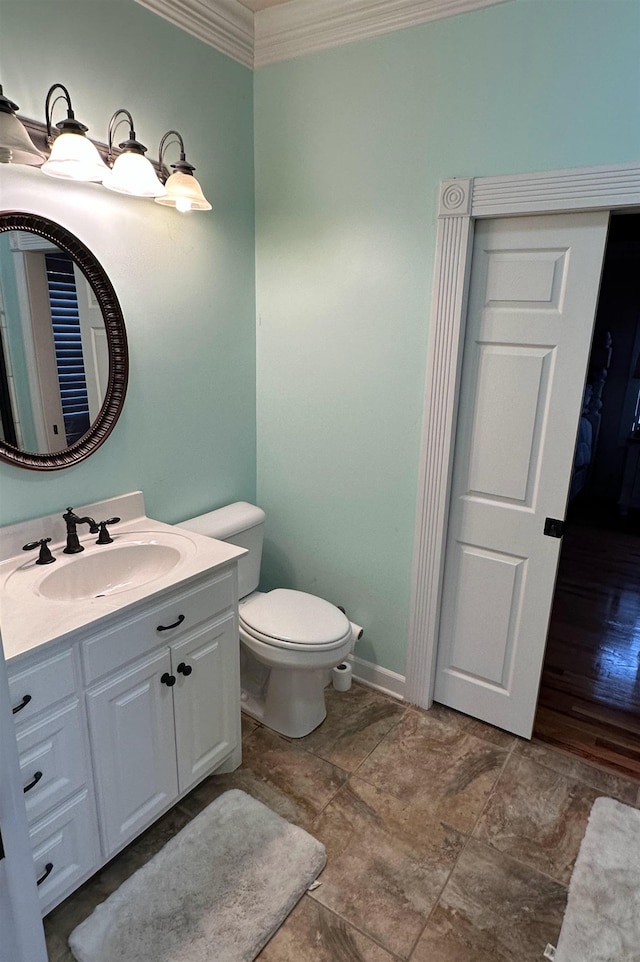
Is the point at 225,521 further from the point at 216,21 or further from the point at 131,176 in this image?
the point at 216,21

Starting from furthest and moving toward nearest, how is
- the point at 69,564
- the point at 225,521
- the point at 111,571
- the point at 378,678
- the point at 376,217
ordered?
the point at 378,678, the point at 225,521, the point at 376,217, the point at 111,571, the point at 69,564

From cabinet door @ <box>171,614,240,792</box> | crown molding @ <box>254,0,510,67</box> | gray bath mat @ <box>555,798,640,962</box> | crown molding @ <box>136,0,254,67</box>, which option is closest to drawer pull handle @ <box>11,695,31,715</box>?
cabinet door @ <box>171,614,240,792</box>

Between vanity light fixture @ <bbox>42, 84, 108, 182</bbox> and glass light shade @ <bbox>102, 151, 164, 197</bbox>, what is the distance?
0.29 ft

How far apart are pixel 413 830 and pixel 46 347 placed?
196cm

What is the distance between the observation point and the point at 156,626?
5.12ft

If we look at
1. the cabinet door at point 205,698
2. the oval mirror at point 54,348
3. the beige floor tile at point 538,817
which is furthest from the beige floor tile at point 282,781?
the oval mirror at point 54,348

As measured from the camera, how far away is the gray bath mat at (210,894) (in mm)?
1412

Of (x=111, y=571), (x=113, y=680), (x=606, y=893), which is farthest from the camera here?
(x=111, y=571)

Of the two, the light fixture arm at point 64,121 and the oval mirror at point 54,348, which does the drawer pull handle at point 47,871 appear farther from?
the light fixture arm at point 64,121

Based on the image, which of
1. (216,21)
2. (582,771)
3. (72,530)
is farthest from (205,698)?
(216,21)

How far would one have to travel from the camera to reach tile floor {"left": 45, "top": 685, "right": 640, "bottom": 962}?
1479 millimetres

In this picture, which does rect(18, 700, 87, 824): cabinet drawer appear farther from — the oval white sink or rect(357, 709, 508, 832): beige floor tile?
rect(357, 709, 508, 832): beige floor tile

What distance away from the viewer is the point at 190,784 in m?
1.78

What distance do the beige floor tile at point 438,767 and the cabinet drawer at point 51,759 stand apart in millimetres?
1043
